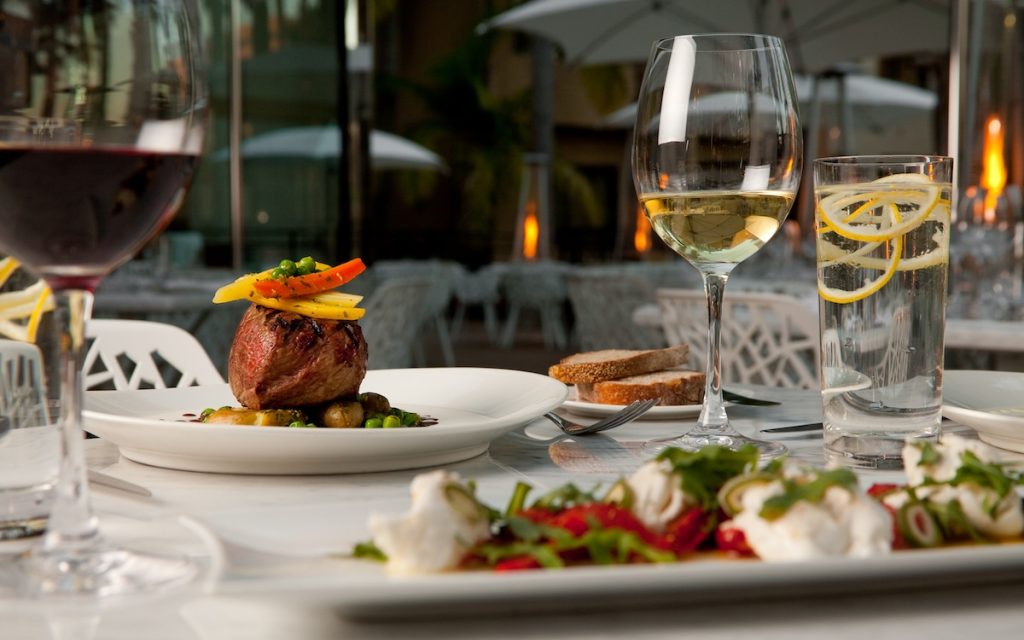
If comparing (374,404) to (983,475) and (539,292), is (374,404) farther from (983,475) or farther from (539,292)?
(539,292)

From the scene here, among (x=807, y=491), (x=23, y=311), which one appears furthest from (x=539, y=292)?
(x=807, y=491)

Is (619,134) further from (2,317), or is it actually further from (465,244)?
(2,317)

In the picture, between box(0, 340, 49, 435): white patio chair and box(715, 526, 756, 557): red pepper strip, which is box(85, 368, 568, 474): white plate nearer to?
box(0, 340, 49, 435): white patio chair

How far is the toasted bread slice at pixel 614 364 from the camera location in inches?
57.9

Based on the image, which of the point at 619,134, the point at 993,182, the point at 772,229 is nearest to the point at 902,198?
the point at 772,229

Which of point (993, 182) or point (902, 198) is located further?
point (993, 182)

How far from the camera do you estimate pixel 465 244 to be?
18547mm

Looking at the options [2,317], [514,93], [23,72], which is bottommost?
[2,317]

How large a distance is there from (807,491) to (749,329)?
2447 millimetres

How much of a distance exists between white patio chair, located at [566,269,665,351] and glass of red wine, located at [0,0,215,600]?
5.54 metres

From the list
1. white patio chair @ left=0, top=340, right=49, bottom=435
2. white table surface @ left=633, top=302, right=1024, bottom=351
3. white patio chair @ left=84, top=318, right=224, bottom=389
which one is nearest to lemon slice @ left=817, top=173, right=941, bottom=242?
white patio chair @ left=0, top=340, right=49, bottom=435

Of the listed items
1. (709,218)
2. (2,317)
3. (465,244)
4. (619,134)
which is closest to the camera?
(2,317)

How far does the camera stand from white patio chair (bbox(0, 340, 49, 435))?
829 millimetres

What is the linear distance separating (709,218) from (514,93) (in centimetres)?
1836
